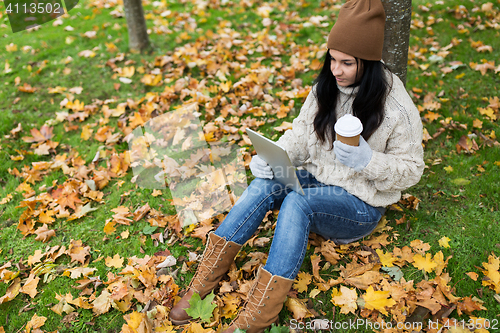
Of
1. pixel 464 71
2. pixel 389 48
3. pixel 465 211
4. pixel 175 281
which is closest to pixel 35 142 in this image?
pixel 175 281

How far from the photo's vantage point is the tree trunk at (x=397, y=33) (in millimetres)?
2561

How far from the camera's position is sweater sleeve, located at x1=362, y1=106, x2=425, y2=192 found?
78.4 inches

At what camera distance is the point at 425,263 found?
226 cm

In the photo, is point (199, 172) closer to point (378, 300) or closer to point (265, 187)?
point (265, 187)

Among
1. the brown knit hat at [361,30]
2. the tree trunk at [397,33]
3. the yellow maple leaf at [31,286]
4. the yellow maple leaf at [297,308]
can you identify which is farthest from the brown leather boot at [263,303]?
the tree trunk at [397,33]

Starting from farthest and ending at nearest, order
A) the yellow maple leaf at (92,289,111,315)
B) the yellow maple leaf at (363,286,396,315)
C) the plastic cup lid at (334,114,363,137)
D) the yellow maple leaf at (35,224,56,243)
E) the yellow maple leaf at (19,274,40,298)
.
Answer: the yellow maple leaf at (35,224,56,243), the yellow maple leaf at (19,274,40,298), the yellow maple leaf at (92,289,111,315), the yellow maple leaf at (363,286,396,315), the plastic cup lid at (334,114,363,137)

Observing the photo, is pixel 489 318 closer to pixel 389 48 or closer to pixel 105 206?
pixel 389 48

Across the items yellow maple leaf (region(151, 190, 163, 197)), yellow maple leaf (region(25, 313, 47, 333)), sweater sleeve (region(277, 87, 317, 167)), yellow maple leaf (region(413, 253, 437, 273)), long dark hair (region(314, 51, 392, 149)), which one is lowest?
yellow maple leaf (region(25, 313, 47, 333))

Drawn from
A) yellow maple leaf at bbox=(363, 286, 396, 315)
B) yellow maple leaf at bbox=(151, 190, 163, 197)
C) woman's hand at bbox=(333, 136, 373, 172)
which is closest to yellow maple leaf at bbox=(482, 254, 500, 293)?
yellow maple leaf at bbox=(363, 286, 396, 315)

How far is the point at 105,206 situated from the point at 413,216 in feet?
8.72

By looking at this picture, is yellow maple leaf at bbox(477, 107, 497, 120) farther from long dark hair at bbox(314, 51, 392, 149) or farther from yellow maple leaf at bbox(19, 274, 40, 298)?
yellow maple leaf at bbox(19, 274, 40, 298)

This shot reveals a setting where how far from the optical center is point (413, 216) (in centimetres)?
262

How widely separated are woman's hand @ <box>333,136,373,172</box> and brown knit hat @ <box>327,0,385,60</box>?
19.7 inches

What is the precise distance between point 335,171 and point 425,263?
861 millimetres
